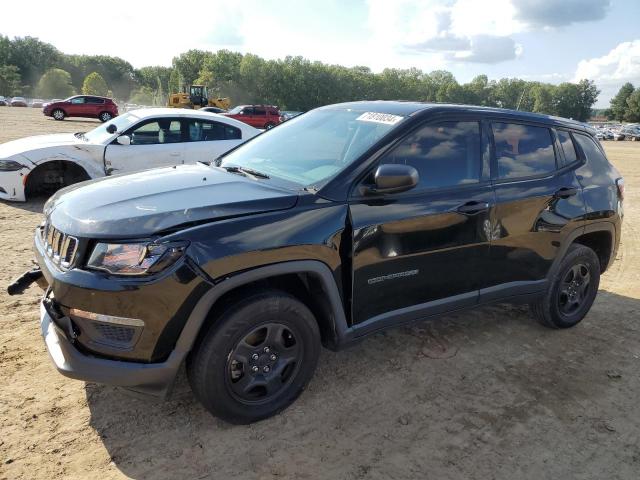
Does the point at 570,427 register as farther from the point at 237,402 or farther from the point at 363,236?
the point at 237,402

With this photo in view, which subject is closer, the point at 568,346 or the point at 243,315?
the point at 243,315

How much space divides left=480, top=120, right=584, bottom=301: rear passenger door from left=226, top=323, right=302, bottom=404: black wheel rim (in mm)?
1609

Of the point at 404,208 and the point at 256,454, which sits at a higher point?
the point at 404,208

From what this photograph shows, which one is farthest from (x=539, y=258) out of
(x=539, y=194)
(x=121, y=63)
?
(x=121, y=63)

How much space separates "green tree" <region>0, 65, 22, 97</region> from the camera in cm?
8350

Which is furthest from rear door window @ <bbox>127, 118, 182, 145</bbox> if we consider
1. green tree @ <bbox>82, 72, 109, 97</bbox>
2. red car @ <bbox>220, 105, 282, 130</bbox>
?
green tree @ <bbox>82, 72, 109, 97</bbox>

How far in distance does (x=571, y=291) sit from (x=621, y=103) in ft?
421

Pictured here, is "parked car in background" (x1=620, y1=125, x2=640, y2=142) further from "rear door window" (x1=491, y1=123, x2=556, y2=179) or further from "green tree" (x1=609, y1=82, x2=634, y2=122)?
"rear door window" (x1=491, y1=123, x2=556, y2=179)

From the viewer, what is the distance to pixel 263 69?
99.3 metres

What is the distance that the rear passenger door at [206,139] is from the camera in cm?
795

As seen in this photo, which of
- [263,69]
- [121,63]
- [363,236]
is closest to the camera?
[363,236]

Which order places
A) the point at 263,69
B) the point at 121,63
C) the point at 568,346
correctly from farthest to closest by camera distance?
the point at 121,63, the point at 263,69, the point at 568,346

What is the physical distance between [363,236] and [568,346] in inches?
92.8

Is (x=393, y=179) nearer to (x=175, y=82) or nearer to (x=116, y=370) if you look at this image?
(x=116, y=370)
